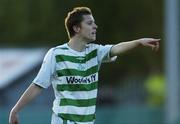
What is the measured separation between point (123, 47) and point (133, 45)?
14 cm

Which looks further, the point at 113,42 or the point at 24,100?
the point at 113,42

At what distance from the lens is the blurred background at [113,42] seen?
94.5 ft

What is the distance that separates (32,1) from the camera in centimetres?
3916

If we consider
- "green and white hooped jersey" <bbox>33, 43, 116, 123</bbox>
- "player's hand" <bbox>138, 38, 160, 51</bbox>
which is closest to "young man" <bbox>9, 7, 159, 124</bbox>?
"green and white hooped jersey" <bbox>33, 43, 116, 123</bbox>

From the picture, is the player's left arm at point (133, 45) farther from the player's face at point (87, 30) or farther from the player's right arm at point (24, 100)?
the player's right arm at point (24, 100)

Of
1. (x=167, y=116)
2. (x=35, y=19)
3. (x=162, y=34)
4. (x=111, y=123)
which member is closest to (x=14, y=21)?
(x=35, y=19)

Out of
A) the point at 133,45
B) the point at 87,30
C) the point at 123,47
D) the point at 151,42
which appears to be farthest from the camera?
the point at 87,30

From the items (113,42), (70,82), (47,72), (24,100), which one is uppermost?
(47,72)

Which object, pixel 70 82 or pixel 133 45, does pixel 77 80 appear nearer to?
pixel 70 82

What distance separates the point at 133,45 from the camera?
11469mm

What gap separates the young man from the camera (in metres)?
11.6

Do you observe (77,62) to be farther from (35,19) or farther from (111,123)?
(35,19)

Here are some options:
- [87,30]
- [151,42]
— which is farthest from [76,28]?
[151,42]

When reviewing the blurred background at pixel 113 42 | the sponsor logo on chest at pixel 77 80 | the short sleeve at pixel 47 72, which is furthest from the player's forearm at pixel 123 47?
the blurred background at pixel 113 42
